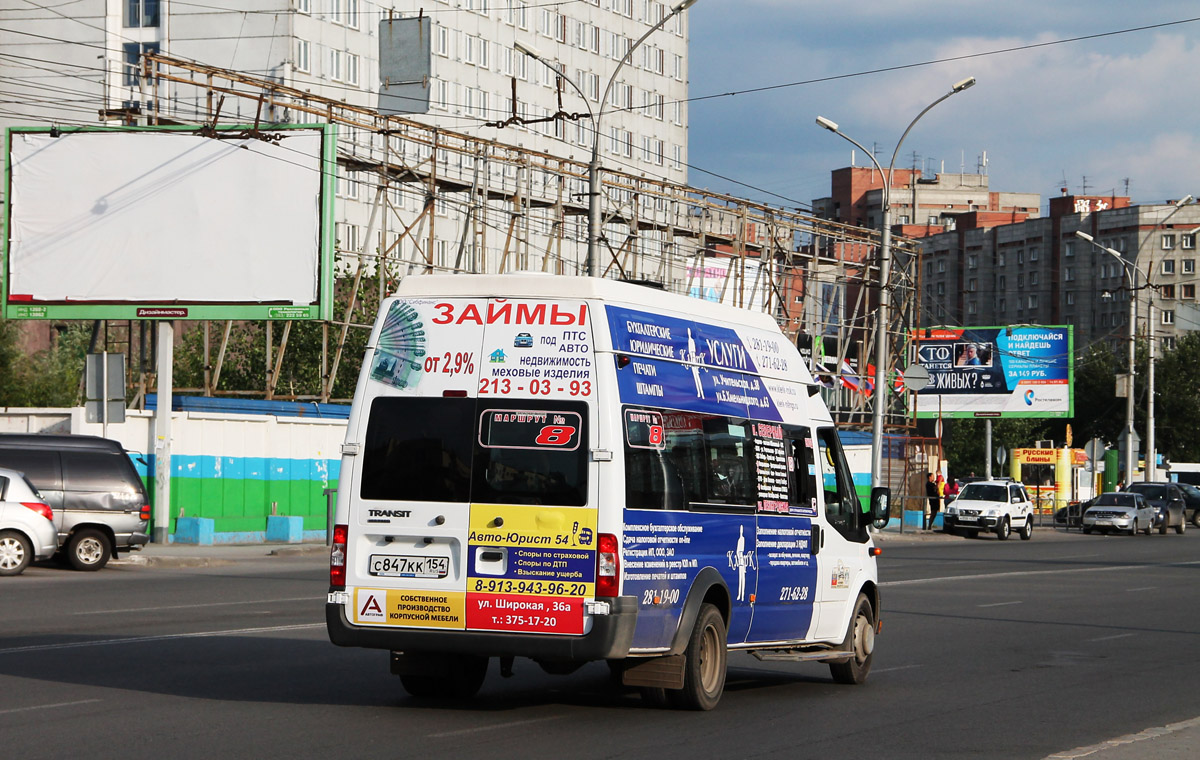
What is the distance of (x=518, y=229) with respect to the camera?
4641cm

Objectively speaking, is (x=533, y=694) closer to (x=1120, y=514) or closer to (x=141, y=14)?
(x=1120, y=514)

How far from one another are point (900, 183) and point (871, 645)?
538ft

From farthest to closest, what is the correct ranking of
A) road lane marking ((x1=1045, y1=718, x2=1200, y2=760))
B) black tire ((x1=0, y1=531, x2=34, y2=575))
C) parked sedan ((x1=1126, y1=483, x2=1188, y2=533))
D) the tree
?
parked sedan ((x1=1126, y1=483, x2=1188, y2=533))
the tree
black tire ((x1=0, y1=531, x2=34, y2=575))
road lane marking ((x1=1045, y1=718, x2=1200, y2=760))

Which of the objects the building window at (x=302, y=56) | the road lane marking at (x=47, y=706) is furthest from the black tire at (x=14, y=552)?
the building window at (x=302, y=56)

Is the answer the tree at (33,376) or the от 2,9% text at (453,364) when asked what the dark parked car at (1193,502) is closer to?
the tree at (33,376)

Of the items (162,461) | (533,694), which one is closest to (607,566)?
(533,694)

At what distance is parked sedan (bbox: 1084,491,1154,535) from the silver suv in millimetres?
35435

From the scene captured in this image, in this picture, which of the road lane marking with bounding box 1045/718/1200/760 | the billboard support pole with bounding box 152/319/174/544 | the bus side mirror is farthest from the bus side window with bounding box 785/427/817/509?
the billboard support pole with bounding box 152/319/174/544

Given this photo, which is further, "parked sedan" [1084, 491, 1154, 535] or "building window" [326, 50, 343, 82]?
"building window" [326, 50, 343, 82]

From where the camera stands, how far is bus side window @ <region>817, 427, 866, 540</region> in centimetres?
1216

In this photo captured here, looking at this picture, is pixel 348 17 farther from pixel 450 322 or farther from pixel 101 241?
pixel 450 322

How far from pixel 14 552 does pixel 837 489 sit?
14.1m

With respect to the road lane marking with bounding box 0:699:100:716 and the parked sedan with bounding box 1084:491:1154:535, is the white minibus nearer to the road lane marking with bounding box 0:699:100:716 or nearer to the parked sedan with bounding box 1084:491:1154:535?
the road lane marking with bounding box 0:699:100:716

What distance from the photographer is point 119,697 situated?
10430 mm
